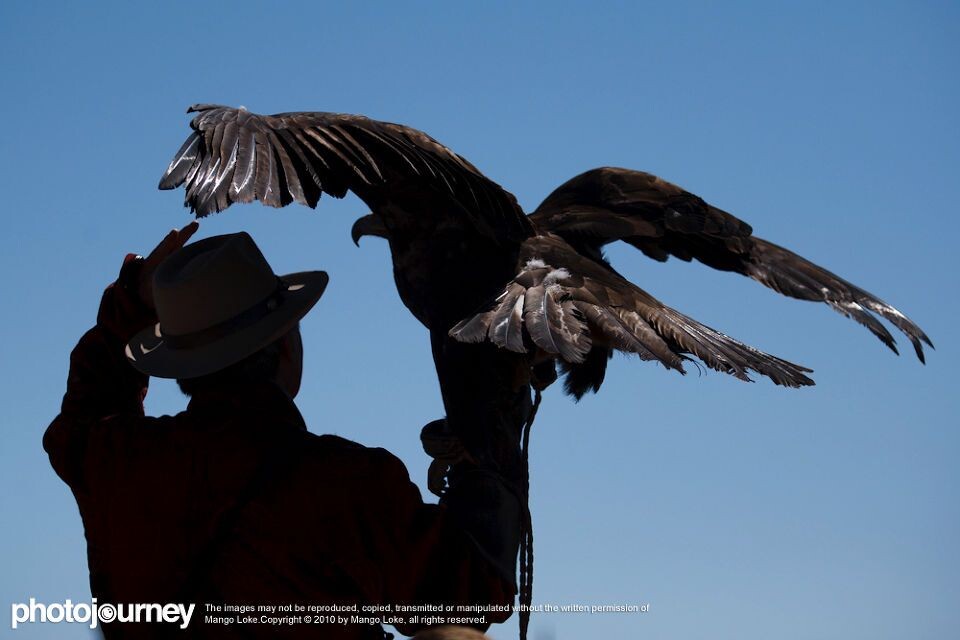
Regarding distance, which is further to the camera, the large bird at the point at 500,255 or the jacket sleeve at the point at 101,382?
the large bird at the point at 500,255

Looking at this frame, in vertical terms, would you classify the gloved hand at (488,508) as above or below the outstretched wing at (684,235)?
below

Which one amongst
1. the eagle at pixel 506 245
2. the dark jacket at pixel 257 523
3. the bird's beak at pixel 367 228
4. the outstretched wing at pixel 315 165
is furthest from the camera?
the bird's beak at pixel 367 228

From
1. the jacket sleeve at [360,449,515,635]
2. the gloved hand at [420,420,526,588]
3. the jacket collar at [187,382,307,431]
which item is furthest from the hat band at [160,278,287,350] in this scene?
the gloved hand at [420,420,526,588]

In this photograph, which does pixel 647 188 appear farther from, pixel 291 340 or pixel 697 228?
pixel 291 340

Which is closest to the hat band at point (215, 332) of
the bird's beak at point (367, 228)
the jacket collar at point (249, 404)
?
the jacket collar at point (249, 404)

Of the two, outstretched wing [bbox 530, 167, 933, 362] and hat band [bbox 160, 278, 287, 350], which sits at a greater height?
outstretched wing [bbox 530, 167, 933, 362]

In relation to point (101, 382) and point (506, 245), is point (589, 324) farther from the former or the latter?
point (101, 382)

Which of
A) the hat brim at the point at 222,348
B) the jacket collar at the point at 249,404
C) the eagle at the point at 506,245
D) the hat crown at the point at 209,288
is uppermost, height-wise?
the eagle at the point at 506,245

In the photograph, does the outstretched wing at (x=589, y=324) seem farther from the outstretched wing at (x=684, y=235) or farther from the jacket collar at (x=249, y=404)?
the jacket collar at (x=249, y=404)

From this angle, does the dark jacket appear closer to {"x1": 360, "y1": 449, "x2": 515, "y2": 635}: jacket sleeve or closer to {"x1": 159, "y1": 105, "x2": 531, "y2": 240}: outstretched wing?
{"x1": 360, "y1": 449, "x2": 515, "y2": 635}: jacket sleeve

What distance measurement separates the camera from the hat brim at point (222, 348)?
2.76 meters

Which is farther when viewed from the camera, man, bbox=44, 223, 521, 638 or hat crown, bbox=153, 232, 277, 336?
hat crown, bbox=153, 232, 277, 336

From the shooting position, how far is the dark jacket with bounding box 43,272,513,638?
103 inches

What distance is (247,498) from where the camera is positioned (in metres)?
2.65
